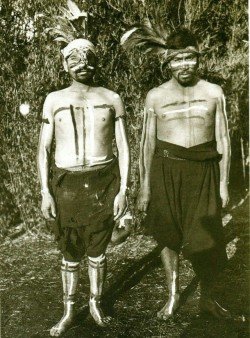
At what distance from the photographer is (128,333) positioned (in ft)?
10.5

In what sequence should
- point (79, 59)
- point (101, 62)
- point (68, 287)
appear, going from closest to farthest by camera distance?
point (79, 59), point (68, 287), point (101, 62)

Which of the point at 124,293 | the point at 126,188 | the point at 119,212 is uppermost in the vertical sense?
the point at 126,188

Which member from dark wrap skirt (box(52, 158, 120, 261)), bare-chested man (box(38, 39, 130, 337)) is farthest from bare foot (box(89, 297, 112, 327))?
dark wrap skirt (box(52, 158, 120, 261))

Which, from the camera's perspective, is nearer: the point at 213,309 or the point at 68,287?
the point at 68,287

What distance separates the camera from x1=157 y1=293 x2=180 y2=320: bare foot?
337 centimetres

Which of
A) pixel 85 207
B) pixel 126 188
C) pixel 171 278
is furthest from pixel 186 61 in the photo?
pixel 171 278

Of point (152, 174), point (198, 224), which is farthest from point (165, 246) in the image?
point (152, 174)

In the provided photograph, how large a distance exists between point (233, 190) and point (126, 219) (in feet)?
7.58

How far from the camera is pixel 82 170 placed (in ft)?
10.3

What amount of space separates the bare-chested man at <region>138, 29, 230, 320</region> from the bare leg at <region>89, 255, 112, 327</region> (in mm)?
397

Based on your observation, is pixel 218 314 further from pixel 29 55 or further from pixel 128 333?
pixel 29 55

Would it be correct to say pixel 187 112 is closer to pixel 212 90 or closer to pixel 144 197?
pixel 212 90

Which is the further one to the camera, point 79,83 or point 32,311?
point 32,311

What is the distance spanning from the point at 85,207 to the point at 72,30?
1158 millimetres
